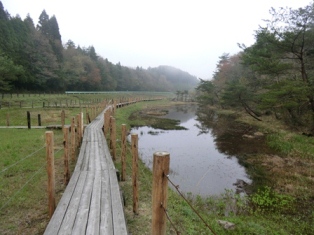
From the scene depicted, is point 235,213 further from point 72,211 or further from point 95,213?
point 72,211

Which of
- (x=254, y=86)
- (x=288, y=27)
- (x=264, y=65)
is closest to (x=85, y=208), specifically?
(x=264, y=65)

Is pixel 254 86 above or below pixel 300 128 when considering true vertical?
above

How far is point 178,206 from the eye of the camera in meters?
6.34

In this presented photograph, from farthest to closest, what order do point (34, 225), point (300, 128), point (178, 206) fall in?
point (300, 128) < point (178, 206) < point (34, 225)

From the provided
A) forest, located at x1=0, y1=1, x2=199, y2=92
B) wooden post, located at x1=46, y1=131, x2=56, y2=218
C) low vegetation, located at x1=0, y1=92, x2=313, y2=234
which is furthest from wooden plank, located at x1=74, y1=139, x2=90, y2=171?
forest, located at x1=0, y1=1, x2=199, y2=92

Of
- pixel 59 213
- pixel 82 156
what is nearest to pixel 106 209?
pixel 59 213

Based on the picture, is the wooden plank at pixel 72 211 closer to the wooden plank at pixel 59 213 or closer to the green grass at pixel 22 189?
the wooden plank at pixel 59 213

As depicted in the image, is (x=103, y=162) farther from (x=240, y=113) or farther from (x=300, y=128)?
(x=240, y=113)

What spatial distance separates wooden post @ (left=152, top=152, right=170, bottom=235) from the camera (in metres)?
2.55

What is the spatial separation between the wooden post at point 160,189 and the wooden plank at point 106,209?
1.46 meters

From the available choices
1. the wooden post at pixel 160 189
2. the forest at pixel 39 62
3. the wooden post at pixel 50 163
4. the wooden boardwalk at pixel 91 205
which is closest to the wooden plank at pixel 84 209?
the wooden boardwalk at pixel 91 205

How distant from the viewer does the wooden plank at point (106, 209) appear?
3.75m

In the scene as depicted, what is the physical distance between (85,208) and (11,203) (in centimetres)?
297

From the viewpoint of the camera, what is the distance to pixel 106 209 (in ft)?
14.4
